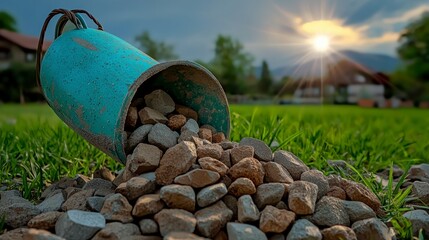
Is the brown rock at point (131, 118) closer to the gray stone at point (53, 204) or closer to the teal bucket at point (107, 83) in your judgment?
the teal bucket at point (107, 83)

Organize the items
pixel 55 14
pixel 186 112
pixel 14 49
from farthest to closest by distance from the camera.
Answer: pixel 14 49 < pixel 55 14 < pixel 186 112

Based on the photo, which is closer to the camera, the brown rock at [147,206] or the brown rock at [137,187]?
the brown rock at [147,206]

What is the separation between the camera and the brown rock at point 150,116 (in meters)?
2.67

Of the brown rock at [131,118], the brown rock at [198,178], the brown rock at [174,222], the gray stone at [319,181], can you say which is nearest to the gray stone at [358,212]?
the gray stone at [319,181]

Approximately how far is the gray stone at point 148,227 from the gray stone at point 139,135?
0.69 metres

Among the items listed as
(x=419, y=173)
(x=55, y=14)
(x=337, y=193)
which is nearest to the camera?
(x=337, y=193)

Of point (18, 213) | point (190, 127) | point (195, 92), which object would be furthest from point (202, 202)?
point (195, 92)

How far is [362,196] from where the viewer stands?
233cm

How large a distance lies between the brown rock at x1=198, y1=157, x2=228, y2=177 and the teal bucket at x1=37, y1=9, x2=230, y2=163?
58 centimetres

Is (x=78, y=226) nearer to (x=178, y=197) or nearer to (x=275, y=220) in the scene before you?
(x=178, y=197)

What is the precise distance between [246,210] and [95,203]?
2.46 feet

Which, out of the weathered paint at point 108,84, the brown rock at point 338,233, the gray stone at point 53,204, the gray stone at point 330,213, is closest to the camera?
the brown rock at point 338,233

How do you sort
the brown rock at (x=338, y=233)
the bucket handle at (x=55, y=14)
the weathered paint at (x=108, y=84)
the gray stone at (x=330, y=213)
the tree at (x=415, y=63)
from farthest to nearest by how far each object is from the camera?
1. the tree at (x=415, y=63)
2. the bucket handle at (x=55, y=14)
3. the weathered paint at (x=108, y=84)
4. the gray stone at (x=330, y=213)
5. the brown rock at (x=338, y=233)

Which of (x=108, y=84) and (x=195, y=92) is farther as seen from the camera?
(x=195, y=92)
